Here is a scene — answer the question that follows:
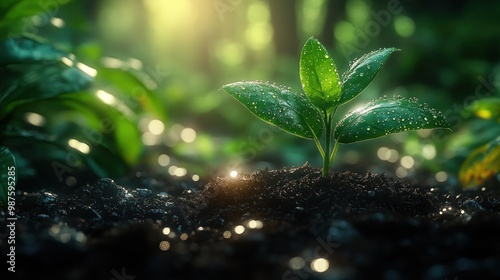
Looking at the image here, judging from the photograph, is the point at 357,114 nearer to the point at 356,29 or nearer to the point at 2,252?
the point at 2,252

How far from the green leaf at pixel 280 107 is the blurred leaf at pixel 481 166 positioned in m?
1.21

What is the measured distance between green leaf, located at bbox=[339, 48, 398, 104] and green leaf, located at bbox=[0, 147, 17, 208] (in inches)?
58.2

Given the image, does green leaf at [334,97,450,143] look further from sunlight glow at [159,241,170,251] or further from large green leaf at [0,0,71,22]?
large green leaf at [0,0,71,22]

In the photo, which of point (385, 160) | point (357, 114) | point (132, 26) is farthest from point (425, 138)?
point (132, 26)

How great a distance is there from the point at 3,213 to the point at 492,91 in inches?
241

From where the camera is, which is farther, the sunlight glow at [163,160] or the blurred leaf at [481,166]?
the sunlight glow at [163,160]

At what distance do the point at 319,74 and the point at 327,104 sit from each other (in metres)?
0.13

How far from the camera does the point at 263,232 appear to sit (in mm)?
1715

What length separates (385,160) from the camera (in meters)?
5.04

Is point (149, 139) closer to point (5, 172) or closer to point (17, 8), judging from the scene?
point (17, 8)

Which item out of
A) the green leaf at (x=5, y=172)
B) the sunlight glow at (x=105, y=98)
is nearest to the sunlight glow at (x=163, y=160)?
the sunlight glow at (x=105, y=98)

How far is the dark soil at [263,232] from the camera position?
4.74 ft

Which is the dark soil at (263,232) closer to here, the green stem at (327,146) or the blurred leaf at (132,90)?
the green stem at (327,146)

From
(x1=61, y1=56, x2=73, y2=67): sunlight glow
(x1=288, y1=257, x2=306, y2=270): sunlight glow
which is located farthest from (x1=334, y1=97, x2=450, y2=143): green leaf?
(x1=61, y1=56, x2=73, y2=67): sunlight glow
